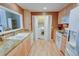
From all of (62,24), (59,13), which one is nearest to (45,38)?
(62,24)

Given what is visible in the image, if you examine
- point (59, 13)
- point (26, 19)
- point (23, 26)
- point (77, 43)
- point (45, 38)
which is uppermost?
point (59, 13)

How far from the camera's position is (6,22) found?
8.39 feet

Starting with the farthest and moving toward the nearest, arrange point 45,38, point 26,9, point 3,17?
Answer: point 45,38
point 26,9
point 3,17

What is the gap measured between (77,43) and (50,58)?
0.58 meters

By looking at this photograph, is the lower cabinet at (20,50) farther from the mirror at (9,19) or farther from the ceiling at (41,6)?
the ceiling at (41,6)

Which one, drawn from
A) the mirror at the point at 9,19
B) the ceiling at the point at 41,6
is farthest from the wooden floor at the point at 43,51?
the ceiling at the point at 41,6

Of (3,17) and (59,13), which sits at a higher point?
(59,13)

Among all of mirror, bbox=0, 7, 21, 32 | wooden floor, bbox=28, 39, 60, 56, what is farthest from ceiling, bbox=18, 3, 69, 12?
wooden floor, bbox=28, 39, 60, 56

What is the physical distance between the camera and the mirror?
2448 mm

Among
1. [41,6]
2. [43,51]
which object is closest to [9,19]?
[41,6]

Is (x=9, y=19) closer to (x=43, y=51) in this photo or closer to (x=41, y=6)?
(x=41, y=6)

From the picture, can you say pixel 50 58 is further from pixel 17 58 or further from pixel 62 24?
pixel 62 24

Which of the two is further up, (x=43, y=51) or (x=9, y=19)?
(x=9, y=19)

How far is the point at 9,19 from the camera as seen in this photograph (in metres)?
2.63
